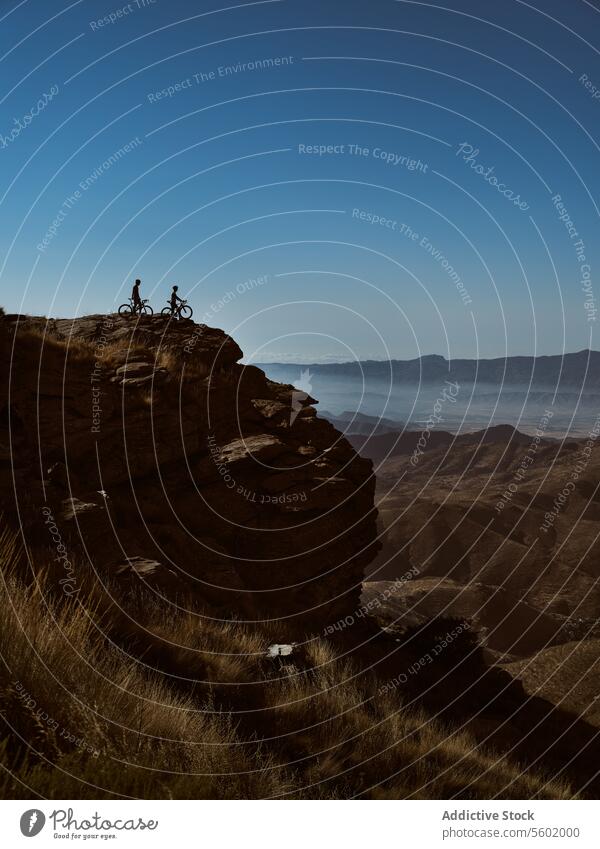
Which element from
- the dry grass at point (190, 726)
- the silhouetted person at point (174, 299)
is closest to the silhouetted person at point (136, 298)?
the silhouetted person at point (174, 299)

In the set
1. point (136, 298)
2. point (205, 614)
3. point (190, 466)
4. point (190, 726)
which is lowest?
point (205, 614)

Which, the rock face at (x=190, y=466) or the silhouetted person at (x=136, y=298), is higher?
the silhouetted person at (x=136, y=298)

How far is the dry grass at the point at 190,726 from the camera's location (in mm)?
4129

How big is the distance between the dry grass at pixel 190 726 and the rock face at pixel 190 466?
4.05 metres

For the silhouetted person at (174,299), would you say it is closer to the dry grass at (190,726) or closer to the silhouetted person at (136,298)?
the silhouetted person at (136,298)

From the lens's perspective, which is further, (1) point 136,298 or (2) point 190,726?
(1) point 136,298

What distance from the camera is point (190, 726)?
489 centimetres

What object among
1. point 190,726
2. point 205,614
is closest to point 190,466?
point 205,614

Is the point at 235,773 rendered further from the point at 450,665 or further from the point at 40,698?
the point at 450,665

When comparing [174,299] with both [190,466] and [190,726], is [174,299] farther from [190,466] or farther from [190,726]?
[190,726]

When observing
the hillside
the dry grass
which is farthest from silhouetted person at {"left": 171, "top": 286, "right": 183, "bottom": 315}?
the dry grass

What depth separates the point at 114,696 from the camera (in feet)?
15.6

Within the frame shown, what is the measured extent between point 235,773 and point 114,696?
1.16 m

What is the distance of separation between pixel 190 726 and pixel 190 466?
12.9 m
